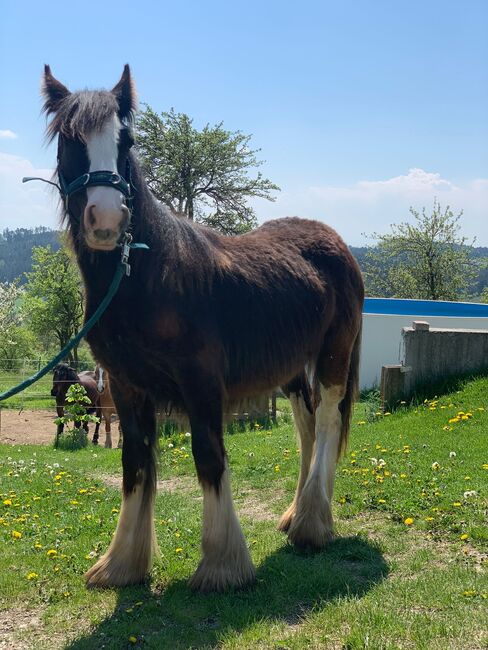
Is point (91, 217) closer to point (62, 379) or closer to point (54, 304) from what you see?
point (62, 379)

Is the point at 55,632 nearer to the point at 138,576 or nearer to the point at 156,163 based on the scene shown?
the point at 138,576

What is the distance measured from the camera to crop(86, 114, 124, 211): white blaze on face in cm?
279


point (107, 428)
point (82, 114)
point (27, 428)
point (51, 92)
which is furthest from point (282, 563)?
point (27, 428)

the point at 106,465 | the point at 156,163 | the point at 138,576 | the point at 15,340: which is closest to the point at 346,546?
the point at 138,576

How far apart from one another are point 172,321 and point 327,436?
1987mm

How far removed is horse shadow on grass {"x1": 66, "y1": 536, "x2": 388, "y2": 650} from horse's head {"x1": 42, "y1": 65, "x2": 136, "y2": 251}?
1968 mm

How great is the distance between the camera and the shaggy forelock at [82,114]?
2996mm

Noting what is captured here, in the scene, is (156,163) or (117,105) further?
(156,163)

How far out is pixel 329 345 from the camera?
4.69m

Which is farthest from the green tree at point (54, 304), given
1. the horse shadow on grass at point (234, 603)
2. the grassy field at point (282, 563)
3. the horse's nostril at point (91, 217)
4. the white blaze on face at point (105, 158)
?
the horse's nostril at point (91, 217)

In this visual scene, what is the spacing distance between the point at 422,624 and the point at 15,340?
142ft

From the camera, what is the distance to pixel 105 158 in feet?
9.74

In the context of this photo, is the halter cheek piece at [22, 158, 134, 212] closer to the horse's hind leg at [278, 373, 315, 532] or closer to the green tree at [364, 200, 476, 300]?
the horse's hind leg at [278, 373, 315, 532]

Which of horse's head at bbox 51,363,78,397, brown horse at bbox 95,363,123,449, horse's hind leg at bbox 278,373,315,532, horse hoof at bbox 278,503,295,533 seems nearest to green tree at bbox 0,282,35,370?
brown horse at bbox 95,363,123,449
